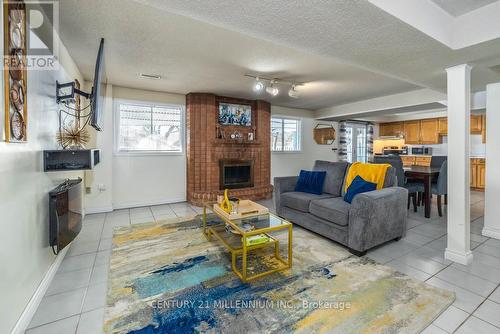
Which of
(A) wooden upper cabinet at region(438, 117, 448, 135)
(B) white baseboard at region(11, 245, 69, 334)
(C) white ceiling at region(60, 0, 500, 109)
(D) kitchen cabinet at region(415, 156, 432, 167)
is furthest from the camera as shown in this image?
(D) kitchen cabinet at region(415, 156, 432, 167)

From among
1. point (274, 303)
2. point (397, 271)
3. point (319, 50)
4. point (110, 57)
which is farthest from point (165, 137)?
point (397, 271)

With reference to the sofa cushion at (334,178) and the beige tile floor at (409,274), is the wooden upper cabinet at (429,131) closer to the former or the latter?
the beige tile floor at (409,274)

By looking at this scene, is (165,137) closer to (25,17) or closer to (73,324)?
(25,17)

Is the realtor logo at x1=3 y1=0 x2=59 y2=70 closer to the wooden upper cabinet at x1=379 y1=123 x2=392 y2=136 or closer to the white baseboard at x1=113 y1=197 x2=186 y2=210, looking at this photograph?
the white baseboard at x1=113 y1=197 x2=186 y2=210

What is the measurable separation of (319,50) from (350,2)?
0.69 m

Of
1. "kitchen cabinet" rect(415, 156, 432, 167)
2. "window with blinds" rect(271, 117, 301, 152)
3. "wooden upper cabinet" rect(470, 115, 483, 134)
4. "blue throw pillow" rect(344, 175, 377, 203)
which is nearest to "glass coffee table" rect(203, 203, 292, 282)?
"blue throw pillow" rect(344, 175, 377, 203)

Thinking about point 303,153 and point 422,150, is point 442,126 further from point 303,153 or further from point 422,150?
point 303,153

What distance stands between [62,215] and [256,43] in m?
2.44

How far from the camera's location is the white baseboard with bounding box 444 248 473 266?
7.50ft

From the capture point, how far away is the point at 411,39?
1.87 meters

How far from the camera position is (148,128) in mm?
4559

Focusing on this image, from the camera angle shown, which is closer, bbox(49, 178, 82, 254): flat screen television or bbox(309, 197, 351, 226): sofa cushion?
bbox(49, 178, 82, 254): flat screen television

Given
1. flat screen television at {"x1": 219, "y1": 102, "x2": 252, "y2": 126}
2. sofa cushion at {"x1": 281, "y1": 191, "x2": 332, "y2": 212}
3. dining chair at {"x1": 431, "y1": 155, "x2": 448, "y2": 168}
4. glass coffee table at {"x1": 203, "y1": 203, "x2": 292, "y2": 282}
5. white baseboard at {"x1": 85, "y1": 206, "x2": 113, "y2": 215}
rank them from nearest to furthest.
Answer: glass coffee table at {"x1": 203, "y1": 203, "x2": 292, "y2": 282}, sofa cushion at {"x1": 281, "y1": 191, "x2": 332, "y2": 212}, white baseboard at {"x1": 85, "y1": 206, "x2": 113, "y2": 215}, dining chair at {"x1": 431, "y1": 155, "x2": 448, "y2": 168}, flat screen television at {"x1": 219, "y1": 102, "x2": 252, "y2": 126}

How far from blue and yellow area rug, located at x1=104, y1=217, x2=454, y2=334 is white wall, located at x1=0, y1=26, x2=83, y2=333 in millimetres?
514
